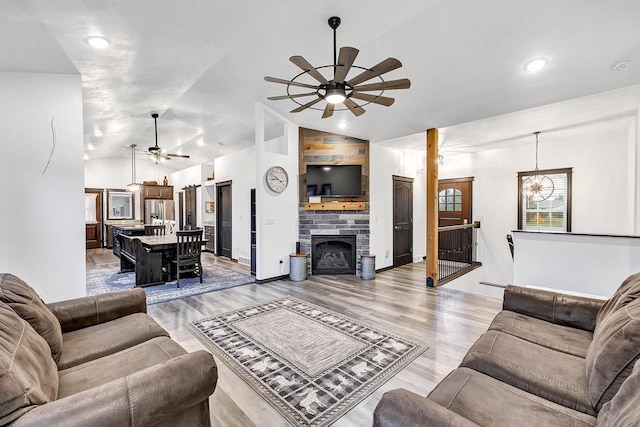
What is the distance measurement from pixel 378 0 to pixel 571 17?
1745mm

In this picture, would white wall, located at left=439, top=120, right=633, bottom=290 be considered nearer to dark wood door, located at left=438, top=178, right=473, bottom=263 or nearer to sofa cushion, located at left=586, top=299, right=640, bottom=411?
dark wood door, located at left=438, top=178, right=473, bottom=263

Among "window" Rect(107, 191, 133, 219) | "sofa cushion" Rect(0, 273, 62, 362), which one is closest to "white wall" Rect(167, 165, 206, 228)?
"window" Rect(107, 191, 133, 219)

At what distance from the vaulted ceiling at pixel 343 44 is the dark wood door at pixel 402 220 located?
247 cm

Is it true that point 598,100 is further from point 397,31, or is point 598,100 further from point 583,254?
point 397,31

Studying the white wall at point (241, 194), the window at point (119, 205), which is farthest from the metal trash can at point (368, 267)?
the window at point (119, 205)

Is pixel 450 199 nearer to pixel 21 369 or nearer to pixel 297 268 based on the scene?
pixel 297 268

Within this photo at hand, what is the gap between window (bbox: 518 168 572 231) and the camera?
6047mm

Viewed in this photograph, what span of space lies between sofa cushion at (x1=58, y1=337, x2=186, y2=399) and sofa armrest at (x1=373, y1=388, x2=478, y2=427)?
4.12 ft

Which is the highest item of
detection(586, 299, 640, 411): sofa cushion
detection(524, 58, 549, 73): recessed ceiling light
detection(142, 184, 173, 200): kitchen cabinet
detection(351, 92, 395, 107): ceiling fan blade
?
detection(524, 58, 549, 73): recessed ceiling light

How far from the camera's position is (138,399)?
1.14 meters

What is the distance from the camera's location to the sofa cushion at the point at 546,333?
176 cm

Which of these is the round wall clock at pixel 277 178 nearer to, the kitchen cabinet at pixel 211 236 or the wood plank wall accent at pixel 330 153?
the wood plank wall accent at pixel 330 153

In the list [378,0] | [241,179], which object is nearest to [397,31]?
[378,0]

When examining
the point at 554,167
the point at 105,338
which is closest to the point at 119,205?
the point at 105,338
